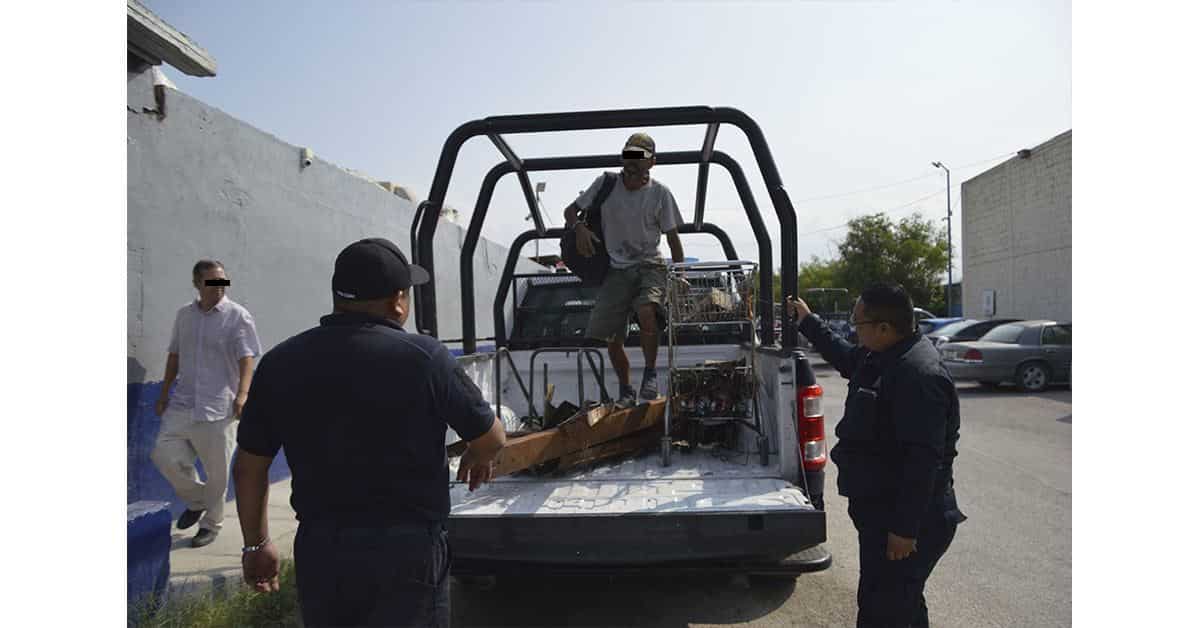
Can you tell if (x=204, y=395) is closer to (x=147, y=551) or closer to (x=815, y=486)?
(x=147, y=551)

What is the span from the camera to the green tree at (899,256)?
39.1 metres

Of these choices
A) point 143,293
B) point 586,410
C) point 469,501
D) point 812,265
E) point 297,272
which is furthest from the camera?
point 812,265

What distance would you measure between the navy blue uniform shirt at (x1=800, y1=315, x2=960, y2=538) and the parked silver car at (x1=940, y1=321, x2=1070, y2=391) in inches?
483

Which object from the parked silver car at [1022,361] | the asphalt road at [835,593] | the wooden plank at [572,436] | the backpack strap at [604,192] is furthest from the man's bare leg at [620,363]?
the parked silver car at [1022,361]

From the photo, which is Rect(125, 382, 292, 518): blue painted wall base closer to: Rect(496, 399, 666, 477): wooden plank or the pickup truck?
the pickup truck

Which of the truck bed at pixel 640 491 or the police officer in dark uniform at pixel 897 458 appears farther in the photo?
the truck bed at pixel 640 491

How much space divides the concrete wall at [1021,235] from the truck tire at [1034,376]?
8887mm

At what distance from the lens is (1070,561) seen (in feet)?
15.9

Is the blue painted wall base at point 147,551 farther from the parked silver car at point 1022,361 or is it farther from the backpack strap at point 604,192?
the parked silver car at point 1022,361

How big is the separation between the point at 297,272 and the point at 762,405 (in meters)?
5.89

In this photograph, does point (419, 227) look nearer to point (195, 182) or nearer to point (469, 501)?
point (469, 501)

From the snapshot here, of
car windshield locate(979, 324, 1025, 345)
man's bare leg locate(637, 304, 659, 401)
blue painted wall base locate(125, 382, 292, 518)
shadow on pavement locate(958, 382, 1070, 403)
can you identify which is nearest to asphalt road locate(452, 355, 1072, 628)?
man's bare leg locate(637, 304, 659, 401)

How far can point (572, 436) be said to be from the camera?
13.6 feet

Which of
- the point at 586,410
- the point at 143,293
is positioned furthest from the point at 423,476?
the point at 143,293
